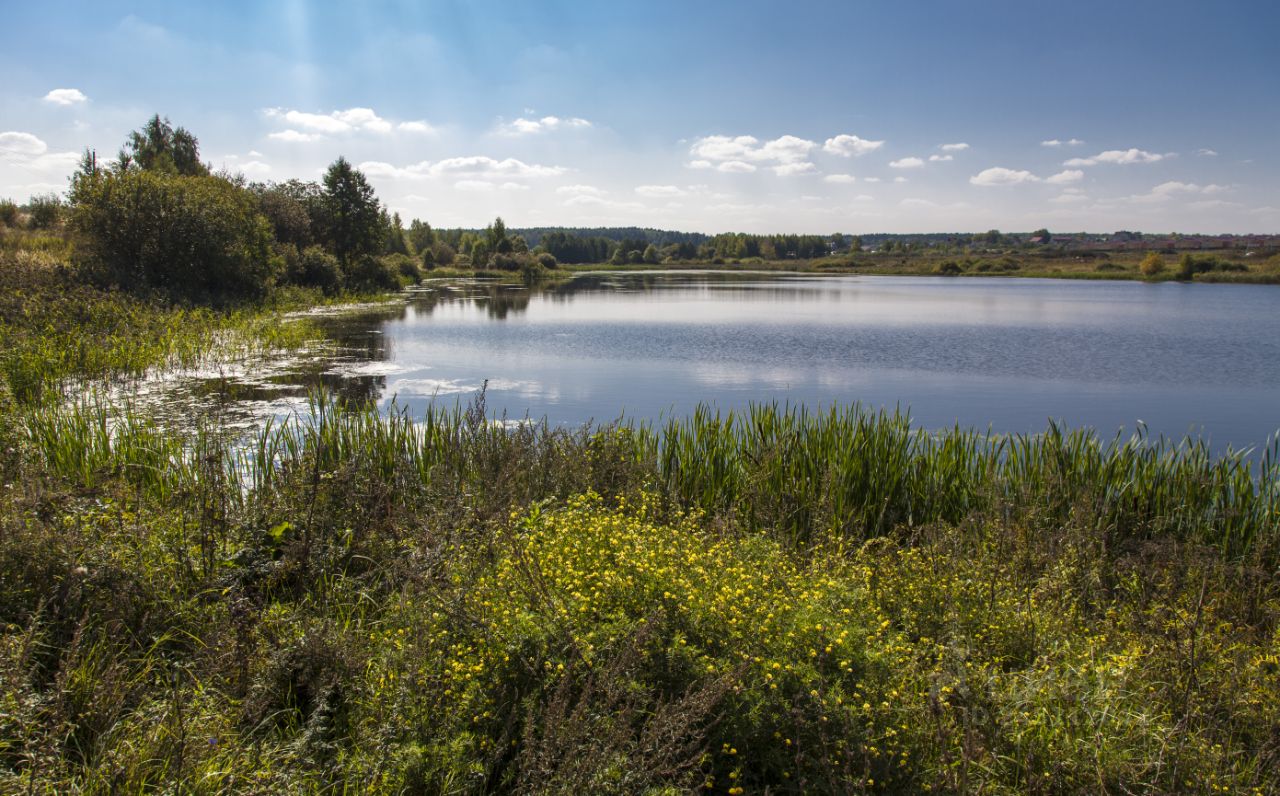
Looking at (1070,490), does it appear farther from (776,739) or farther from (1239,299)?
(1239,299)

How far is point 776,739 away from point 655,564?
38.7 inches

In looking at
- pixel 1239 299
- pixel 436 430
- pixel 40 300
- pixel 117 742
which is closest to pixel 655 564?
pixel 117 742

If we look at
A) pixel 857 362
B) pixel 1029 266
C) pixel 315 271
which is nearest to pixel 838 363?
pixel 857 362

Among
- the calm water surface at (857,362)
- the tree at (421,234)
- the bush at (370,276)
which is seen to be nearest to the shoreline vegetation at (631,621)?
the calm water surface at (857,362)

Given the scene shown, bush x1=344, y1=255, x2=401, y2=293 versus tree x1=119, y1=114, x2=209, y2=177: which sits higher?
tree x1=119, y1=114, x2=209, y2=177

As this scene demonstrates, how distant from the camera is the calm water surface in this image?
1466cm

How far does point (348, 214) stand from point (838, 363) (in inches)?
1401

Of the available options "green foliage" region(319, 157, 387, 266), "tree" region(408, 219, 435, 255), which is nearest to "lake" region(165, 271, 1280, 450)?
"green foliage" region(319, 157, 387, 266)

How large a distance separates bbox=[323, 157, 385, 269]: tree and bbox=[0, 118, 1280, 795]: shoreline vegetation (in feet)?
128

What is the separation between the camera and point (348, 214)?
147ft

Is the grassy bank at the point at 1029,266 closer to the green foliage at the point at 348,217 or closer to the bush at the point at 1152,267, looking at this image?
the bush at the point at 1152,267

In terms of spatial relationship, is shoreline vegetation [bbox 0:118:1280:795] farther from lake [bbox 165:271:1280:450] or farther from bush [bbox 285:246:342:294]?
bush [bbox 285:246:342:294]

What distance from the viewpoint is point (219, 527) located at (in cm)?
520

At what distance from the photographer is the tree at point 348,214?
44625mm
